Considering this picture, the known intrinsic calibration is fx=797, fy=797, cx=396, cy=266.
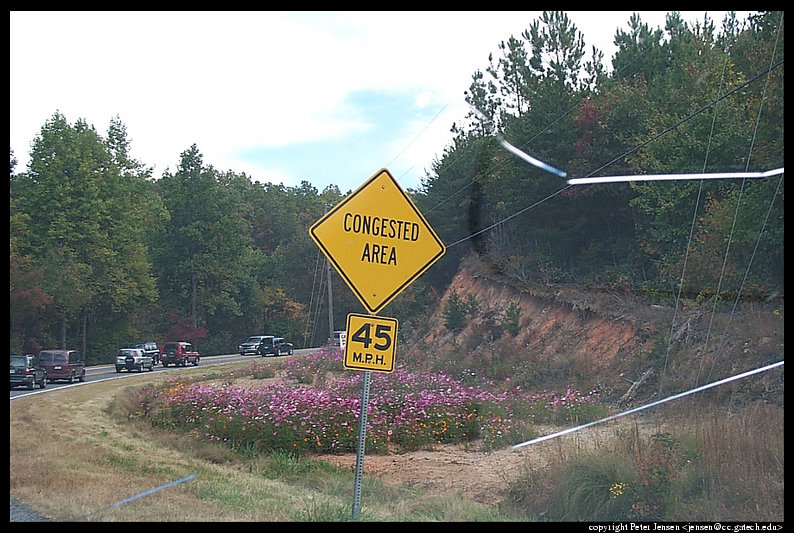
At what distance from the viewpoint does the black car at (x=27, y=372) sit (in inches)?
1007

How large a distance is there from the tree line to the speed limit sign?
948 centimetres

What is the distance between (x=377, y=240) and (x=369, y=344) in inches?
44.1

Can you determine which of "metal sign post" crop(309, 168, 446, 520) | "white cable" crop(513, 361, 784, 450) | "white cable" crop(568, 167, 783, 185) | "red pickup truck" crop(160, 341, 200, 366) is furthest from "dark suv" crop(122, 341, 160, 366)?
"metal sign post" crop(309, 168, 446, 520)

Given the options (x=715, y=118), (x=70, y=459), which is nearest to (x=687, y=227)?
(x=715, y=118)

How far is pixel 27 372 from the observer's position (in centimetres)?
2625

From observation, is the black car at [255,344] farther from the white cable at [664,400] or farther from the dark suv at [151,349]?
the white cable at [664,400]

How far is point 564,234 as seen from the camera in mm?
27062

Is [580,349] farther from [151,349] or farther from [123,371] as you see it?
[151,349]

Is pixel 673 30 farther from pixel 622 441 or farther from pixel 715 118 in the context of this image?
pixel 622 441

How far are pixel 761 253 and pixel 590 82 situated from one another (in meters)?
12.1

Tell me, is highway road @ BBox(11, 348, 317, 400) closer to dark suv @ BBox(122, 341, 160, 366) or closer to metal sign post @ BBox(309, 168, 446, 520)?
dark suv @ BBox(122, 341, 160, 366)

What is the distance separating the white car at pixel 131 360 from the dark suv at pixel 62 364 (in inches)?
134

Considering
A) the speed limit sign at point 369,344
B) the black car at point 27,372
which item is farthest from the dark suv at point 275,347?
the speed limit sign at point 369,344

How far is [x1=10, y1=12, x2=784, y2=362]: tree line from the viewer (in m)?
18.2
